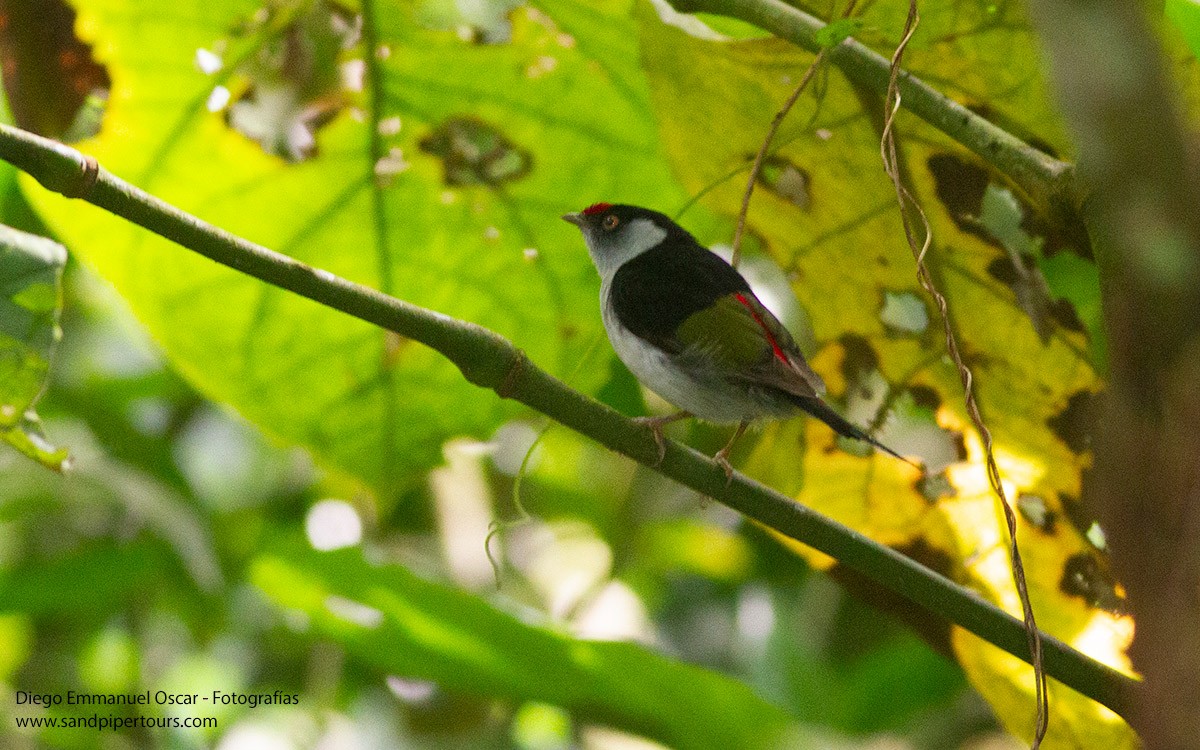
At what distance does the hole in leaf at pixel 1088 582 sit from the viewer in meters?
2.15

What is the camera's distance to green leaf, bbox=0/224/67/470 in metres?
1.88

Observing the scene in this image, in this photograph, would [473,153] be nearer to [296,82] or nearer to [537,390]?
[296,82]

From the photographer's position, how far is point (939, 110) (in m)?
1.76

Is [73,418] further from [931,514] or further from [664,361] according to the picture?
[931,514]

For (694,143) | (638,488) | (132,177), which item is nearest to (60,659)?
(638,488)

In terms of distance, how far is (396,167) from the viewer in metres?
2.49

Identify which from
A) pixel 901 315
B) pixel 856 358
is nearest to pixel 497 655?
pixel 856 358

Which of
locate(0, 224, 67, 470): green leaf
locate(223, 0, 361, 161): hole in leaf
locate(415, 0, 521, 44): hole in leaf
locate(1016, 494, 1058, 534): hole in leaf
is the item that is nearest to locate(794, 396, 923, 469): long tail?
locate(1016, 494, 1058, 534): hole in leaf

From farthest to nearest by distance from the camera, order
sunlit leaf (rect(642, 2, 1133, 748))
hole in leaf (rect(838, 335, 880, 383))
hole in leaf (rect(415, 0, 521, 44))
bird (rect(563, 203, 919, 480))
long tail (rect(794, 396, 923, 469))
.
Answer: hole in leaf (rect(415, 0, 521, 44))
hole in leaf (rect(838, 335, 880, 383))
bird (rect(563, 203, 919, 480))
sunlit leaf (rect(642, 2, 1133, 748))
long tail (rect(794, 396, 923, 469))

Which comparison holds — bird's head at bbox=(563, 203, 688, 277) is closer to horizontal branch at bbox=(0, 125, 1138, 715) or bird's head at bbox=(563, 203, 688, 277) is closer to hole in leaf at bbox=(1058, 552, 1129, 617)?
horizontal branch at bbox=(0, 125, 1138, 715)

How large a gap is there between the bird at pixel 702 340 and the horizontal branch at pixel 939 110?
0.52 m

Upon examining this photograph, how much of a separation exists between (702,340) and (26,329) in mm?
1166

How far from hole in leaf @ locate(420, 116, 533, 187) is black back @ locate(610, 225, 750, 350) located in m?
0.32

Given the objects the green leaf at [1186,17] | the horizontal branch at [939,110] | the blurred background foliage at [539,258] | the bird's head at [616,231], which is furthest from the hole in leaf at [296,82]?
the green leaf at [1186,17]
